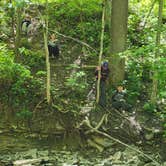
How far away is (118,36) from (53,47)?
7.66ft

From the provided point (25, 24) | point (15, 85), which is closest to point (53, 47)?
point (25, 24)

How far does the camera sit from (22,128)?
442 inches

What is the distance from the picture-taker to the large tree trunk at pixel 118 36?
12.2 metres

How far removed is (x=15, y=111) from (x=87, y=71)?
305 cm

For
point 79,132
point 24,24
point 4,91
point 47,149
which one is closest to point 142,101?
point 79,132

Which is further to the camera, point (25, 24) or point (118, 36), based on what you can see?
point (25, 24)

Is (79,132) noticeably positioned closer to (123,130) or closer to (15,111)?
(123,130)

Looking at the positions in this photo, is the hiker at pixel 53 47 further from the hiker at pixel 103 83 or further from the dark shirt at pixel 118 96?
the dark shirt at pixel 118 96

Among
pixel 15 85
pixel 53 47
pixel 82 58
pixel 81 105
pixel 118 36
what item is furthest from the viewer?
pixel 82 58

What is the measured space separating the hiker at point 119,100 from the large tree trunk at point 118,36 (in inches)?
30.7

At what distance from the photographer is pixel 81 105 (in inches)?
464

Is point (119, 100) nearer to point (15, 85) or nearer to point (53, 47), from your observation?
point (53, 47)

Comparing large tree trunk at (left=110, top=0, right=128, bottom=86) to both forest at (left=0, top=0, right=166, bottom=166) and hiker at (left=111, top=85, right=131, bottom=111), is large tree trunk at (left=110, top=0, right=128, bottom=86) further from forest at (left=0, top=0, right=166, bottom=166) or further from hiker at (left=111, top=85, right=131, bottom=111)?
hiker at (left=111, top=85, right=131, bottom=111)

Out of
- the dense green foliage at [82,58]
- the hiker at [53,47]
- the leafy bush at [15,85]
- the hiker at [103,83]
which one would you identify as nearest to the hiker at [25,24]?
the dense green foliage at [82,58]
